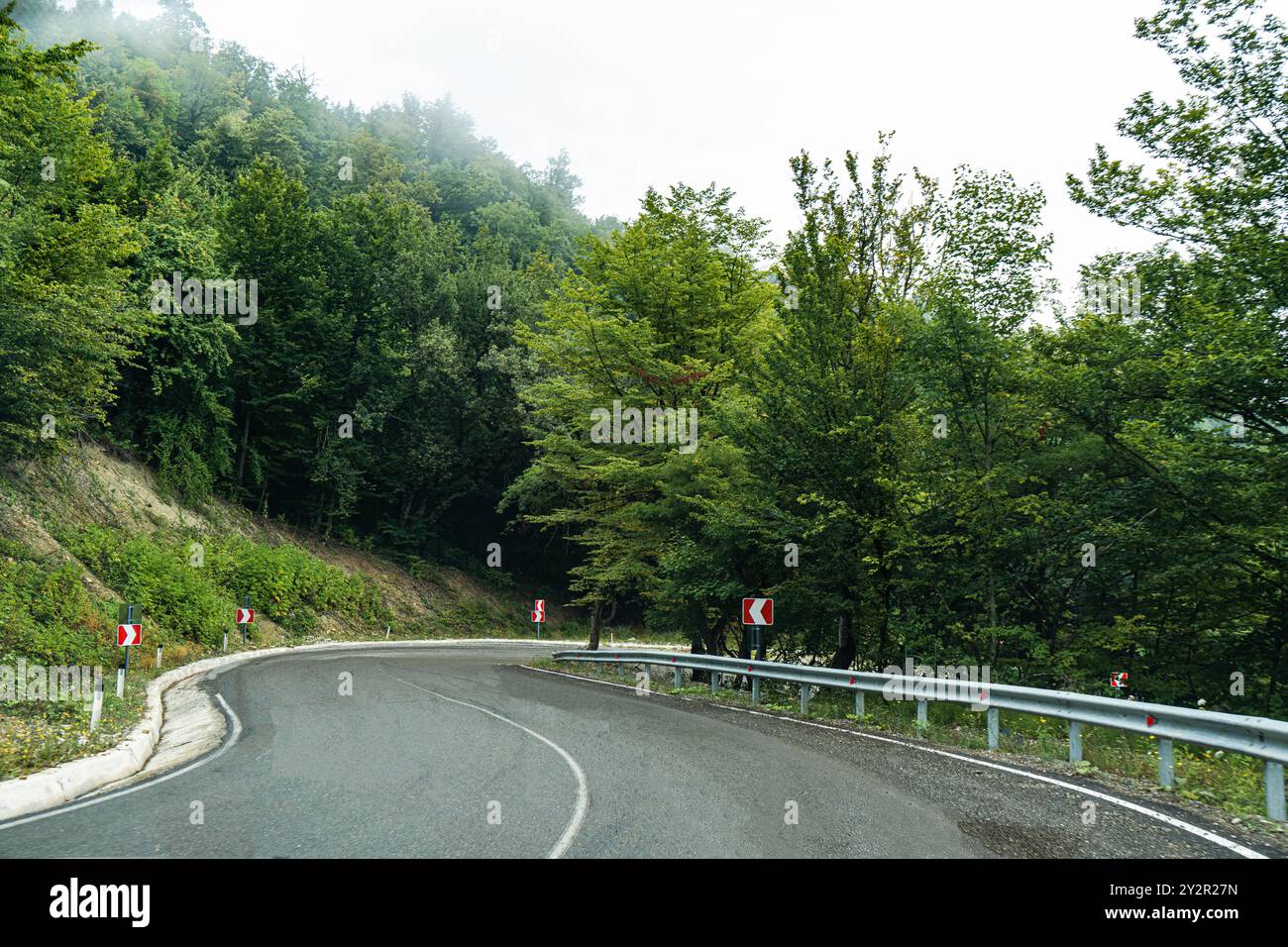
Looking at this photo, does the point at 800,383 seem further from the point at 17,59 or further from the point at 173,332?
the point at 173,332

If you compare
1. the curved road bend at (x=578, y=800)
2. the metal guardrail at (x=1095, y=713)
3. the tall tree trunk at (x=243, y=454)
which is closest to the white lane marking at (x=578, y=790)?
the curved road bend at (x=578, y=800)

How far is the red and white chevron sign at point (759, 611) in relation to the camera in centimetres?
1639

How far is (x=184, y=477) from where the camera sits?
1345 inches

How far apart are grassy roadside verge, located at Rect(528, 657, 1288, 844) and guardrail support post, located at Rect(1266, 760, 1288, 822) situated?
3.9 inches

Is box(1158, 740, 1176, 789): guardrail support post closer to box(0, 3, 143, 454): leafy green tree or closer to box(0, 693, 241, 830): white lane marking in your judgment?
box(0, 693, 241, 830): white lane marking

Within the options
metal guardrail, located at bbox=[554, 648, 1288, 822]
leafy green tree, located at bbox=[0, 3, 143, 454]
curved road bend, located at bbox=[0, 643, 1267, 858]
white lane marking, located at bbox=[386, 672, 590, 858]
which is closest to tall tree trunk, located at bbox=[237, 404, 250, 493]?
leafy green tree, located at bbox=[0, 3, 143, 454]

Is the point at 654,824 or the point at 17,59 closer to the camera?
the point at 654,824

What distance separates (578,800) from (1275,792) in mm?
6001

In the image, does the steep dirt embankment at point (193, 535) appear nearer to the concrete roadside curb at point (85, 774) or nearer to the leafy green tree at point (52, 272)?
the leafy green tree at point (52, 272)

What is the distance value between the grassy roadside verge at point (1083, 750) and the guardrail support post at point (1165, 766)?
83 mm

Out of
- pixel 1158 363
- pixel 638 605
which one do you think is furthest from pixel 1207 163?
pixel 638 605

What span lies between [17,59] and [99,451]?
1954 centimetres

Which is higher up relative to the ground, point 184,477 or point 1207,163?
point 1207,163

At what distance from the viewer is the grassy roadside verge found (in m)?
7.52
